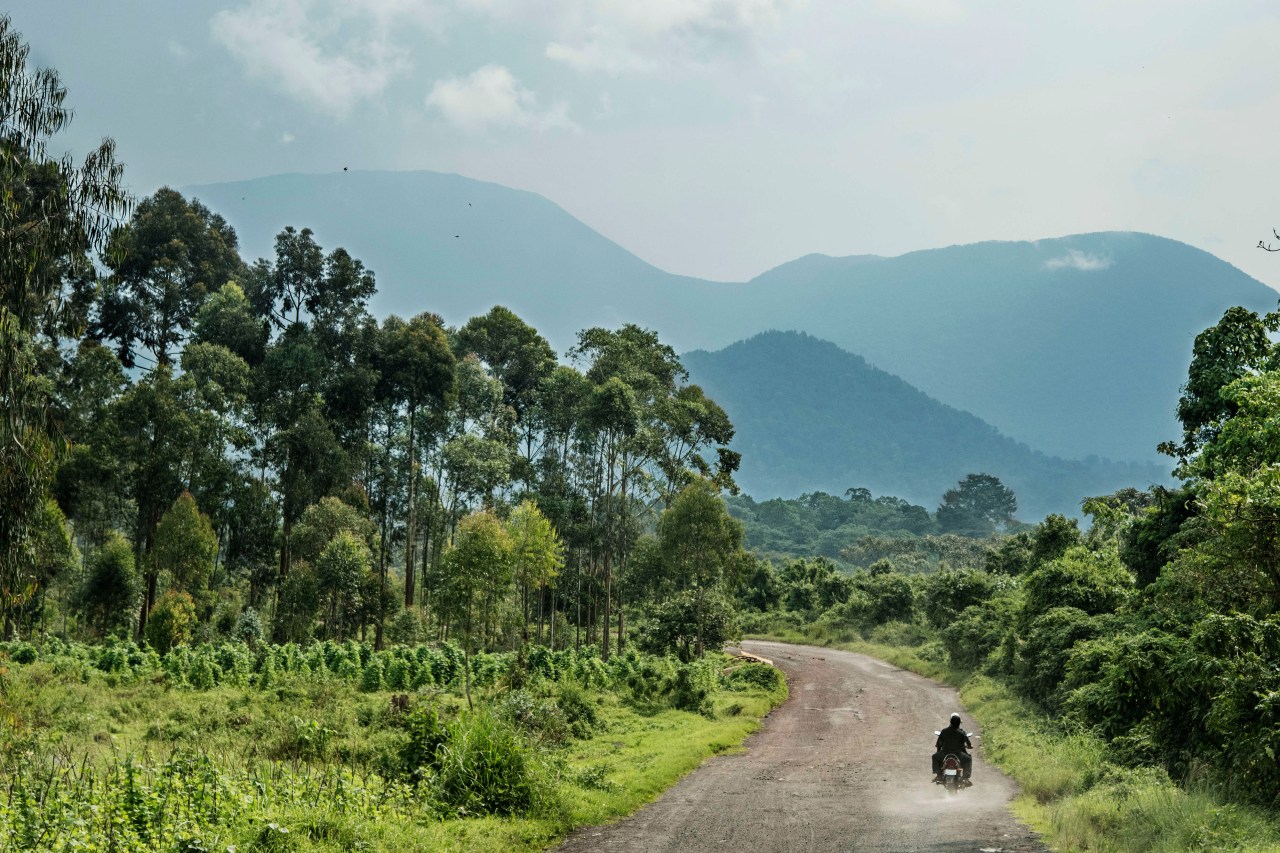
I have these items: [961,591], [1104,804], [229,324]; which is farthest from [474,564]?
[229,324]

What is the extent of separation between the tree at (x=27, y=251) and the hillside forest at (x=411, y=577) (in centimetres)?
6

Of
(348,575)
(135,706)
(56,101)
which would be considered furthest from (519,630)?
(56,101)

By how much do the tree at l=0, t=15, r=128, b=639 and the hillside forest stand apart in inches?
2.4

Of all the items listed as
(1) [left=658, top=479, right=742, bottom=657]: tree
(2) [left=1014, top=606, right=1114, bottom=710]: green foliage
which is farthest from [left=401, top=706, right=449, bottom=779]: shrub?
(1) [left=658, top=479, right=742, bottom=657]: tree

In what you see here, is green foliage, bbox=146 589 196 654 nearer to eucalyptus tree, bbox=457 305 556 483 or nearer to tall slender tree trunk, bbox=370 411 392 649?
tall slender tree trunk, bbox=370 411 392 649

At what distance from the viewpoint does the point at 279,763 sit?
13953mm

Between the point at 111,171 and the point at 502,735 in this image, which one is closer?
the point at 502,735

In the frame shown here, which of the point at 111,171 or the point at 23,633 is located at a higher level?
the point at 111,171

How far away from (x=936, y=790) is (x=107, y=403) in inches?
1505

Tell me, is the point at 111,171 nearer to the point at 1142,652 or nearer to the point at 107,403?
the point at 1142,652

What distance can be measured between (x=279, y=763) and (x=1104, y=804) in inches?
455

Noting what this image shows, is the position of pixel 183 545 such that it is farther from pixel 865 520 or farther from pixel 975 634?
pixel 865 520

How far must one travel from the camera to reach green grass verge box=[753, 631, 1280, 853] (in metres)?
10.7

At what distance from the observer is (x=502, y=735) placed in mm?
13852
